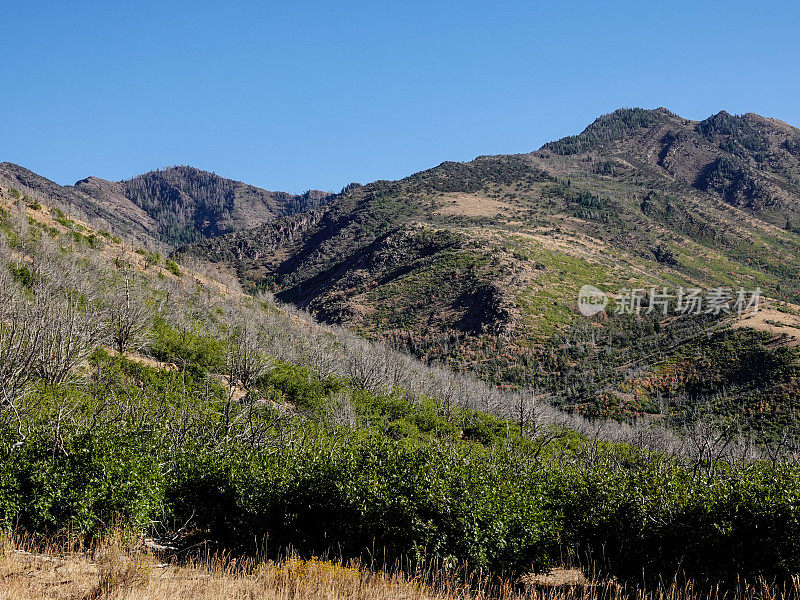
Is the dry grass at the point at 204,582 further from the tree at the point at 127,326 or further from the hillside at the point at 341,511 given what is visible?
the tree at the point at 127,326

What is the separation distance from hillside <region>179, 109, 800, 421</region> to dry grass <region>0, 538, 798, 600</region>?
216 ft

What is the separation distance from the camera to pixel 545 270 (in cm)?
10888

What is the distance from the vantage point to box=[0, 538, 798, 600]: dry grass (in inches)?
345

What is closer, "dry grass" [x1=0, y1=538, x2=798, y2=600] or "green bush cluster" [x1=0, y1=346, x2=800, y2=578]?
"dry grass" [x1=0, y1=538, x2=798, y2=600]

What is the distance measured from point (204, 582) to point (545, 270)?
346 ft

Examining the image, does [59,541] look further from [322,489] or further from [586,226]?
[586,226]

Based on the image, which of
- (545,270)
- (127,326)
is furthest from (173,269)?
(545,270)

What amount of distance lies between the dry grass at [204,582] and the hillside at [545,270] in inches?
2598

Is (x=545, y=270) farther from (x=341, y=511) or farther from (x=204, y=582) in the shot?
(x=204, y=582)

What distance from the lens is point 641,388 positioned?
7838 centimetres

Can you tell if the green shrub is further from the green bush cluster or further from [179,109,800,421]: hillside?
the green bush cluster

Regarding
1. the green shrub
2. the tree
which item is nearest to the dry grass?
the tree

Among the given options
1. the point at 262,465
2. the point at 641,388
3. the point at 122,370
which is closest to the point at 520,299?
the point at 641,388

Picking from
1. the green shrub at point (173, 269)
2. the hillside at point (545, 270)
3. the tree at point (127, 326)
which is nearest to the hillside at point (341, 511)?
the tree at point (127, 326)
